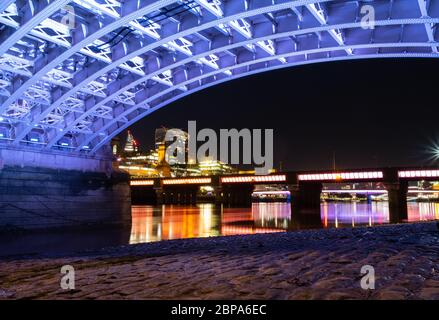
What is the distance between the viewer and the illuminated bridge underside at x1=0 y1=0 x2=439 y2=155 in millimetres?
16328

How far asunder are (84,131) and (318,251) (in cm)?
2562

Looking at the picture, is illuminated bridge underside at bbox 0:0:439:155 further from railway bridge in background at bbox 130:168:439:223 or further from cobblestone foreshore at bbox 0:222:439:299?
railway bridge in background at bbox 130:168:439:223

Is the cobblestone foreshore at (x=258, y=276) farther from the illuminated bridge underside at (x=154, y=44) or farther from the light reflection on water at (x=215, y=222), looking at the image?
the light reflection on water at (x=215, y=222)

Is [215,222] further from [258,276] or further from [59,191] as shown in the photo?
[258,276]

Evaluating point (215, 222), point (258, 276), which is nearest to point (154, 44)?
point (258, 276)

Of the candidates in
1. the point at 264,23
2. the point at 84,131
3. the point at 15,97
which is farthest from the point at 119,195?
the point at 264,23

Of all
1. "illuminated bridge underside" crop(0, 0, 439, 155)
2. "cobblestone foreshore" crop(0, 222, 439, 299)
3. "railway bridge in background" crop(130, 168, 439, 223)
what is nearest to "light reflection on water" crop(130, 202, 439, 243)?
"railway bridge in background" crop(130, 168, 439, 223)

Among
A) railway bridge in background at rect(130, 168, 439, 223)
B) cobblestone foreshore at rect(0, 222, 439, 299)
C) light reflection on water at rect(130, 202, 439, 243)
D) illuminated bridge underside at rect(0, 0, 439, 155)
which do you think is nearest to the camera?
cobblestone foreshore at rect(0, 222, 439, 299)

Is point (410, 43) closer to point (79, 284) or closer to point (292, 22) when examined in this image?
point (292, 22)

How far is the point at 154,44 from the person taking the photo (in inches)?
758

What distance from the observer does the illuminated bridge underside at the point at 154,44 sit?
643 inches

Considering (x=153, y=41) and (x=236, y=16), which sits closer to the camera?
(x=236, y=16)
